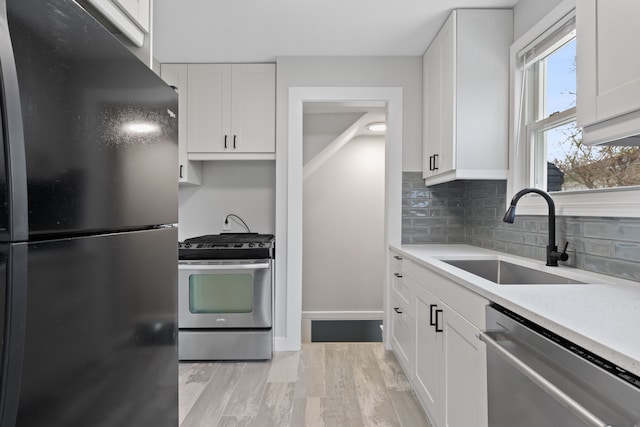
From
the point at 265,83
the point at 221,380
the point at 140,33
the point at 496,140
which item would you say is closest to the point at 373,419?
the point at 221,380

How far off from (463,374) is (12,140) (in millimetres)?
1508

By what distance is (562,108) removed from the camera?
188 centimetres

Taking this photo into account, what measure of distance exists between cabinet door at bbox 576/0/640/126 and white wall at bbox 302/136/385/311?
298 cm

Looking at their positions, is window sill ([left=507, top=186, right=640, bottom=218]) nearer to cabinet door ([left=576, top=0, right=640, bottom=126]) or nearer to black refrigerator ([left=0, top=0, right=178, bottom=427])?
cabinet door ([left=576, top=0, right=640, bottom=126])

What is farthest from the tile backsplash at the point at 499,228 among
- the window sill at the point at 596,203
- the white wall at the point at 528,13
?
the white wall at the point at 528,13

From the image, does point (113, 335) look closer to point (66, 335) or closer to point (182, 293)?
point (66, 335)

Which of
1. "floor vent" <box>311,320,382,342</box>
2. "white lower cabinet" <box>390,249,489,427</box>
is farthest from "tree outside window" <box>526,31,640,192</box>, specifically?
"floor vent" <box>311,320,382,342</box>

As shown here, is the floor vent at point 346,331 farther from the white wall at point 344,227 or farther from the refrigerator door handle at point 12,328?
the refrigerator door handle at point 12,328

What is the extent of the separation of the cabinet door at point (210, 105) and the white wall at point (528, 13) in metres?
2.05

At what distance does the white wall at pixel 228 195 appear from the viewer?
3.37 m

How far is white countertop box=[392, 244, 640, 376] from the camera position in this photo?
2.26ft

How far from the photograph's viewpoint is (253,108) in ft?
9.85

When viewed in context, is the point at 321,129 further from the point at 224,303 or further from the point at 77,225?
the point at 77,225

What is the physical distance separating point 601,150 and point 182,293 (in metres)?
2.64
